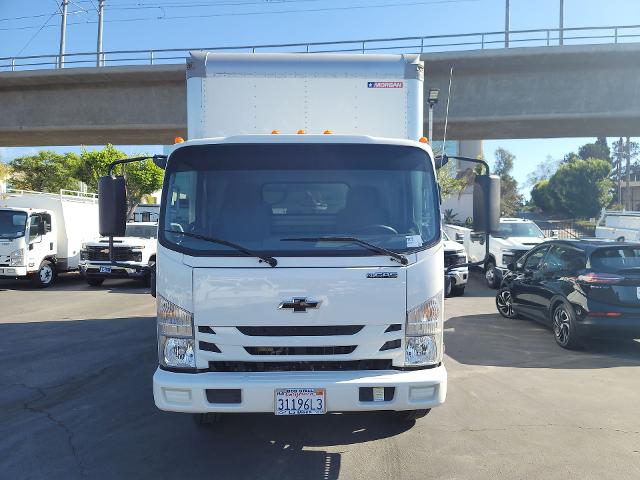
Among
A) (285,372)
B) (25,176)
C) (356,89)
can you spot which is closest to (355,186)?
(356,89)

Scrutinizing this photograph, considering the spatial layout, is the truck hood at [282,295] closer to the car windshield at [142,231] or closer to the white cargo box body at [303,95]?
the white cargo box body at [303,95]

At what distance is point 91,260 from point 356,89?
11861 millimetres

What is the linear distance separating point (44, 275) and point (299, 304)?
1377 cm

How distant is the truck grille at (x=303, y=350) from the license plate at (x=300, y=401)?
10.5 inches

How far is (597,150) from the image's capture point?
80.0 metres

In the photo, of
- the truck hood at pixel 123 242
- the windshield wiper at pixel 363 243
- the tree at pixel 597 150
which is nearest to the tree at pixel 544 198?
the tree at pixel 597 150

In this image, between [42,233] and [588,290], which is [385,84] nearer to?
[588,290]

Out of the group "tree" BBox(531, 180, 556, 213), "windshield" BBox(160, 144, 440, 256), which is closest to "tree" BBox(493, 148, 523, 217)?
"tree" BBox(531, 180, 556, 213)

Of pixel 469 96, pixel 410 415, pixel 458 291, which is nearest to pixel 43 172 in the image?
pixel 469 96

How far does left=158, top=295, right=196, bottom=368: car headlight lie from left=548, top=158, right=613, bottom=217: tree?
176ft

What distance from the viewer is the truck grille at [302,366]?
3.80 metres

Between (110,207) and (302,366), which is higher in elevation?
(110,207)

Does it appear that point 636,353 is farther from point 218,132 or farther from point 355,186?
point 218,132

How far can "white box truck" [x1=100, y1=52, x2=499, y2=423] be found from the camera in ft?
12.1
